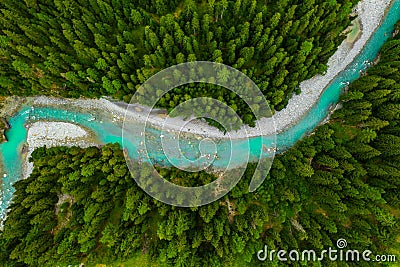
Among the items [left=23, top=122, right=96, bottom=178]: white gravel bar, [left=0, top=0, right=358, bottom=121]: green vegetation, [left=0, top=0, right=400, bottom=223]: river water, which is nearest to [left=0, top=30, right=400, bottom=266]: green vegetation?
[left=0, top=0, right=400, bottom=223]: river water

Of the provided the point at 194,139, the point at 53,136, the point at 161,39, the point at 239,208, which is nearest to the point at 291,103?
the point at 194,139

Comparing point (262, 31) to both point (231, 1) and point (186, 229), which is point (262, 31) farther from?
point (186, 229)

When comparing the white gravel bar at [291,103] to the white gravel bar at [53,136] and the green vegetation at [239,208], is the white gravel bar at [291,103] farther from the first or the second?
the green vegetation at [239,208]

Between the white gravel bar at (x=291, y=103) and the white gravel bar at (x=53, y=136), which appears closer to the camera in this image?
the white gravel bar at (x=291, y=103)

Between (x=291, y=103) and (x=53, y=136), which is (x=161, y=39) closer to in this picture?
(x=291, y=103)

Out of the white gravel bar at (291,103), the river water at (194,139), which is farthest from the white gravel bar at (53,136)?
the white gravel bar at (291,103)

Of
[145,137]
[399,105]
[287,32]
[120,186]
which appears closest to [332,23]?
[287,32]
